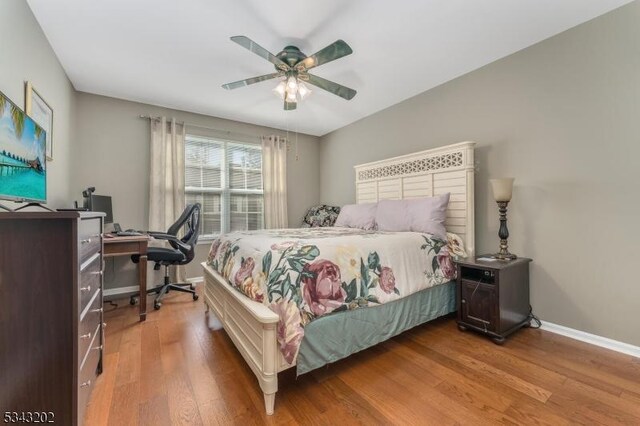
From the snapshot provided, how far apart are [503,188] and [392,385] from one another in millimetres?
1752

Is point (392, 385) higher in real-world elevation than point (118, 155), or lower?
lower

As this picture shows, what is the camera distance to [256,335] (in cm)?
150

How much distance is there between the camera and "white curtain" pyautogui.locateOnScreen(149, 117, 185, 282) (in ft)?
11.3

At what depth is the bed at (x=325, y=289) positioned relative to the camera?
1416 millimetres

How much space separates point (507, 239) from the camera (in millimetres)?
2422

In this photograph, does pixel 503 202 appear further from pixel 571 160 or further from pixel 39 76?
pixel 39 76

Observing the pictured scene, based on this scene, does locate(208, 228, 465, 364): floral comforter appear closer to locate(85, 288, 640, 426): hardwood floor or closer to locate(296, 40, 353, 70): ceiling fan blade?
locate(85, 288, 640, 426): hardwood floor

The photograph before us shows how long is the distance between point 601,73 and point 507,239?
54.9 inches

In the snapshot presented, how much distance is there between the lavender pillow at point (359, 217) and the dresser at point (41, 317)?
253 cm

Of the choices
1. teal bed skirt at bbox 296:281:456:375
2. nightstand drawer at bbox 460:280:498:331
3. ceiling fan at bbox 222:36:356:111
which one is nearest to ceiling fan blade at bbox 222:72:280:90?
ceiling fan at bbox 222:36:356:111

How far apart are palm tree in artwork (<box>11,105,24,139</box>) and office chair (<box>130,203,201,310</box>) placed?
1505 millimetres

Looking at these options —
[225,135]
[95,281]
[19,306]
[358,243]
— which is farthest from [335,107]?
[19,306]

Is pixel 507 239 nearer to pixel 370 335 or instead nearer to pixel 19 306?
pixel 370 335

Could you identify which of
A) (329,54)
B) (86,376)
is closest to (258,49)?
(329,54)
